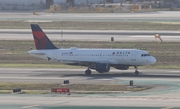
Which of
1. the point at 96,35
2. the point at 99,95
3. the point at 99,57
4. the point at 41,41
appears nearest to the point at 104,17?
the point at 96,35

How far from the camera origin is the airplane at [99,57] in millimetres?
69188

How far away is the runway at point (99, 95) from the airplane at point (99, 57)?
1.10m

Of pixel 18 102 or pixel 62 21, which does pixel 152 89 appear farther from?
pixel 62 21

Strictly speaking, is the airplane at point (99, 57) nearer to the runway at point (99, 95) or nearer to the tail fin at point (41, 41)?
the tail fin at point (41, 41)

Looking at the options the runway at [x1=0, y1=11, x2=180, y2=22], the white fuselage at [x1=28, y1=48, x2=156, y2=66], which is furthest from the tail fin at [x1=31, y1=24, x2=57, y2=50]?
the runway at [x1=0, y1=11, x2=180, y2=22]

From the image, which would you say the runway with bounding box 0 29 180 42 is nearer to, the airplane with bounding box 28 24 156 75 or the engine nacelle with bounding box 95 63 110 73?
the airplane with bounding box 28 24 156 75

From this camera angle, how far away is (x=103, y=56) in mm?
70125

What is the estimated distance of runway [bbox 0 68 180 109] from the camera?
1832 inches

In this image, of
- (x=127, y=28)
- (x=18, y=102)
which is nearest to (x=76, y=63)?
(x=18, y=102)

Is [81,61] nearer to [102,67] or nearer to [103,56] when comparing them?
[103,56]

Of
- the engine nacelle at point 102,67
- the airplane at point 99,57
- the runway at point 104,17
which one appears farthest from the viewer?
the runway at point 104,17

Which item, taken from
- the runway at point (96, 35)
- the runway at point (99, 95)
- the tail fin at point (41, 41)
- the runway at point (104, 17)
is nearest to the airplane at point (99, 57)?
the tail fin at point (41, 41)

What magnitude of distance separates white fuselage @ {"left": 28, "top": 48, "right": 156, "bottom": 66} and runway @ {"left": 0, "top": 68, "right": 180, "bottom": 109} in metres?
1.51

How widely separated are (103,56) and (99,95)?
60.6ft
